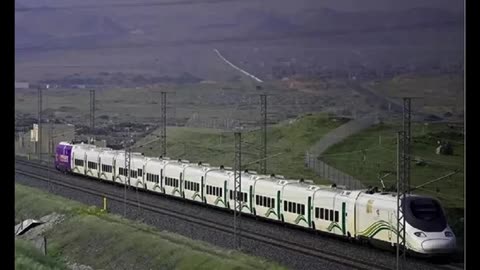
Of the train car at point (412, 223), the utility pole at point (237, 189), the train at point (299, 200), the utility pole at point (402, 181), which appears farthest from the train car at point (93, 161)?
the utility pole at point (402, 181)

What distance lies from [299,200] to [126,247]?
5.60 ft

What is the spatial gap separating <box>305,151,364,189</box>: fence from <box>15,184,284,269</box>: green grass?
3.43 metres

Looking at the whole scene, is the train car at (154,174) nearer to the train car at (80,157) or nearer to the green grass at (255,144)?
the green grass at (255,144)

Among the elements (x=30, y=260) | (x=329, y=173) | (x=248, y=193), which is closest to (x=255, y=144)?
(x=329, y=173)

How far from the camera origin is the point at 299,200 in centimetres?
668

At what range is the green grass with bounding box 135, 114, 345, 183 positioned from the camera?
11211mm

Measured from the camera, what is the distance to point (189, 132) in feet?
44.9

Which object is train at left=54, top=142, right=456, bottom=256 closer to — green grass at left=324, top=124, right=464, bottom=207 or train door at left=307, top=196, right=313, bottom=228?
train door at left=307, top=196, right=313, bottom=228

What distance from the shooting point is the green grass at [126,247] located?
216 inches

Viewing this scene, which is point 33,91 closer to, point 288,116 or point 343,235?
point 288,116

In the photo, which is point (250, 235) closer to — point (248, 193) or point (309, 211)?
point (309, 211)
